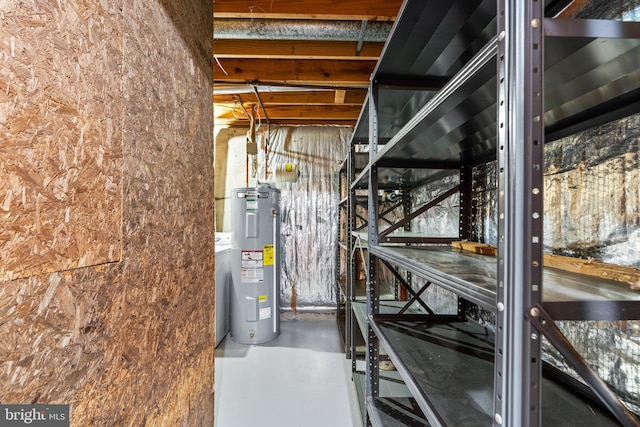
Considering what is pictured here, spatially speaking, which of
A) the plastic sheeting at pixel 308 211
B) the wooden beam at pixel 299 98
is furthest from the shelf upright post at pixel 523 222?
the plastic sheeting at pixel 308 211

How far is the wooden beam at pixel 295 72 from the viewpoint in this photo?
93.4 inches

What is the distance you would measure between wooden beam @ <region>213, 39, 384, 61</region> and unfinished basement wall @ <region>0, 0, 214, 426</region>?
0.99m

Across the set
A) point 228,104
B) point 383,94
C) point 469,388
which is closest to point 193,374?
point 469,388

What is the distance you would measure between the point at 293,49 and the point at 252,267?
6.48 feet

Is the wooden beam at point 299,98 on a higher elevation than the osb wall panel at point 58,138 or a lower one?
higher

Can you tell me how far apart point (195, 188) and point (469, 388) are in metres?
1.25

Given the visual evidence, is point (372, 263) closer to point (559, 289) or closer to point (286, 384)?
point (559, 289)

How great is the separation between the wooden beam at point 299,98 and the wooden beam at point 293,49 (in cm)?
71

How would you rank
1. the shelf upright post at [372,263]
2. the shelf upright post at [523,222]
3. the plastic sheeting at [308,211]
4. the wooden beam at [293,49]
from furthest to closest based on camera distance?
the plastic sheeting at [308,211] < the wooden beam at [293,49] < the shelf upright post at [372,263] < the shelf upright post at [523,222]

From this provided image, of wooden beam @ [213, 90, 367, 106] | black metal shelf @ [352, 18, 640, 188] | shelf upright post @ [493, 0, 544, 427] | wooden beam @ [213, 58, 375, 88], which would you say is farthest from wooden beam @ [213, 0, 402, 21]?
shelf upright post @ [493, 0, 544, 427]

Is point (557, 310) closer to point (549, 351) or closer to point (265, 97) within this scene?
A: point (549, 351)

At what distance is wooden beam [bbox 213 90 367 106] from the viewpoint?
2.82 metres

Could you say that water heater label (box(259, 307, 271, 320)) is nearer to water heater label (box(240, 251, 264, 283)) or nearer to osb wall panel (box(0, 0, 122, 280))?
water heater label (box(240, 251, 264, 283))

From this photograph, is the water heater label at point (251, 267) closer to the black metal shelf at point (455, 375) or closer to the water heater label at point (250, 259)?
the water heater label at point (250, 259)
